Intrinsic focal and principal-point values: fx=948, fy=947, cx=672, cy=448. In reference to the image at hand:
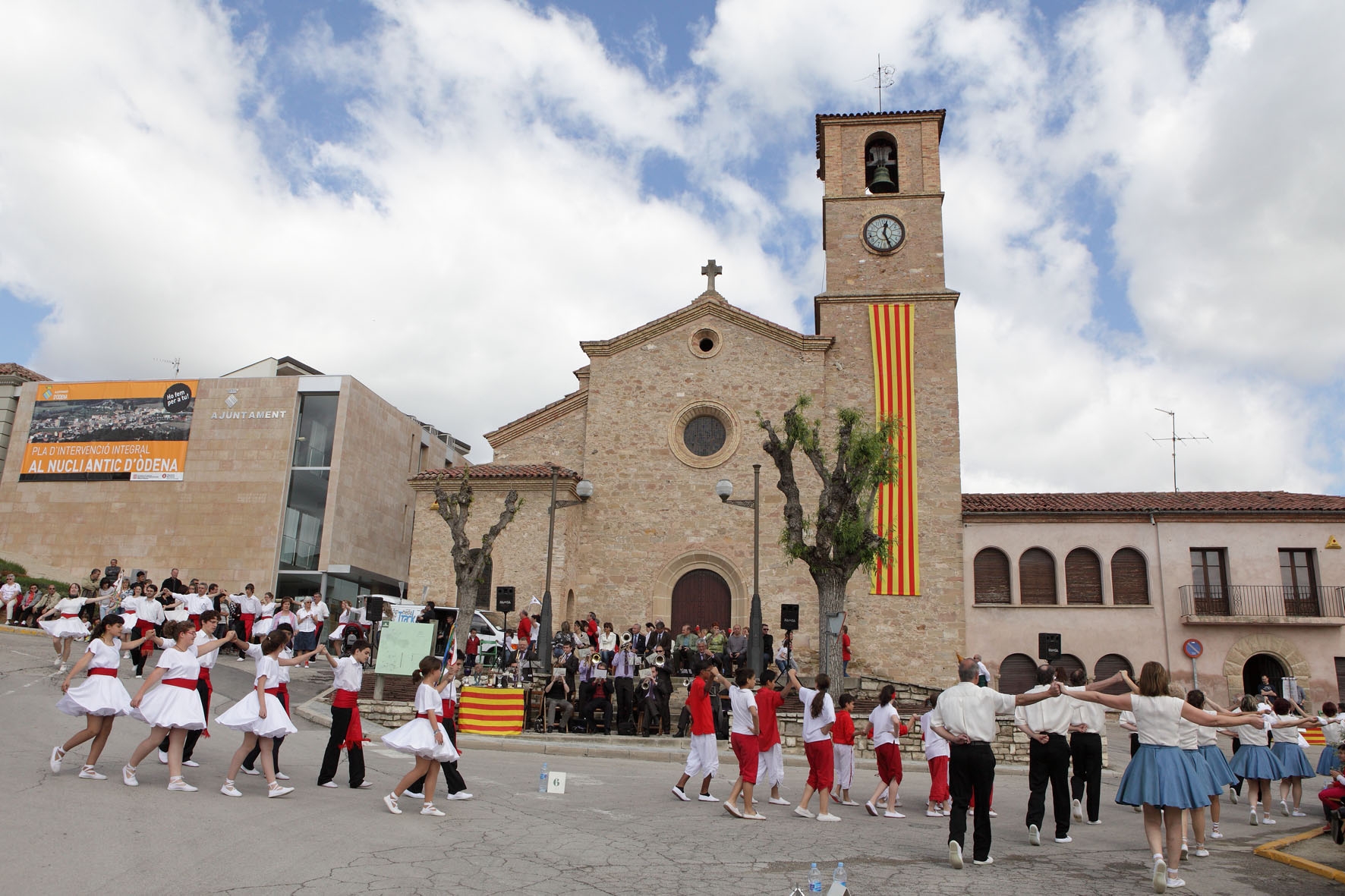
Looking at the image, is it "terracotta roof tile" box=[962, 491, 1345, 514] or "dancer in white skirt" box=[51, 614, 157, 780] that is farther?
"terracotta roof tile" box=[962, 491, 1345, 514]

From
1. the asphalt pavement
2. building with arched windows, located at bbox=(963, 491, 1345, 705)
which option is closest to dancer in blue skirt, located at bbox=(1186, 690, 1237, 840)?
the asphalt pavement

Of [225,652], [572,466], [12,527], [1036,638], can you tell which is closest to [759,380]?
[572,466]

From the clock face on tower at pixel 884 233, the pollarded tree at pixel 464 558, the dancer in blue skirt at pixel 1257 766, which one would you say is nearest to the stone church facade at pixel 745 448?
the clock face on tower at pixel 884 233

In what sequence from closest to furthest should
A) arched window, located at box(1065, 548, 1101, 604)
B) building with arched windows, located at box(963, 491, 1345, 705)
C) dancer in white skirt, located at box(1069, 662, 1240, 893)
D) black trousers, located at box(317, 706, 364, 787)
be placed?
dancer in white skirt, located at box(1069, 662, 1240, 893) < black trousers, located at box(317, 706, 364, 787) < building with arched windows, located at box(963, 491, 1345, 705) < arched window, located at box(1065, 548, 1101, 604)

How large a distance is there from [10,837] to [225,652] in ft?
53.2

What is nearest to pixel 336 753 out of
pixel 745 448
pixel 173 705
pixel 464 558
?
pixel 173 705

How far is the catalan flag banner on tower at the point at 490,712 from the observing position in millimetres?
15711

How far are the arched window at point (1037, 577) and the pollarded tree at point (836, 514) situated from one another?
8.29 m

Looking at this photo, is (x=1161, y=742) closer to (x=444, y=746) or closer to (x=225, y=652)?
(x=444, y=746)

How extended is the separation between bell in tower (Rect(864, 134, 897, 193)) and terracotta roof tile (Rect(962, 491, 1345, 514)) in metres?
9.39

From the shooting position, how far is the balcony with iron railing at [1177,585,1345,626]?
23.9m

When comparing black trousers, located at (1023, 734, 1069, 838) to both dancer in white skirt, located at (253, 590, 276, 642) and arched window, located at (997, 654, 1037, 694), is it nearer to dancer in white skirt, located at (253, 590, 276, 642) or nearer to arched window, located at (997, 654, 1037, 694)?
dancer in white skirt, located at (253, 590, 276, 642)

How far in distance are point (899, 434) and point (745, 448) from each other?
413 centimetres

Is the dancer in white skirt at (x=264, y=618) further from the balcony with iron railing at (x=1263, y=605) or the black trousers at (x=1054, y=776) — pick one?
the balcony with iron railing at (x=1263, y=605)
